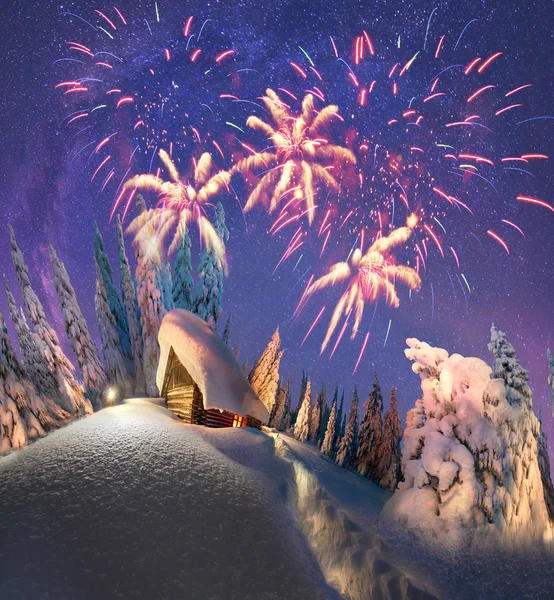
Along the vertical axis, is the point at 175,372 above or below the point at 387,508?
above

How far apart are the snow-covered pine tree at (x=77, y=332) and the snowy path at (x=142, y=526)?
46.6 ft

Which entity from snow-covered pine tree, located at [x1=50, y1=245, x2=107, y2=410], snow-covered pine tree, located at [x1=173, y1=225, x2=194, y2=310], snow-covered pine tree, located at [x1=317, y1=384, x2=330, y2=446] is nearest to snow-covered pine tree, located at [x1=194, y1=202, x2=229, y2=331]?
snow-covered pine tree, located at [x1=173, y1=225, x2=194, y2=310]

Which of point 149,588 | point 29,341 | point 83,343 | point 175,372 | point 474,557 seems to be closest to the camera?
point 149,588

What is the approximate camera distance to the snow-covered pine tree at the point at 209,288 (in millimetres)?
28781

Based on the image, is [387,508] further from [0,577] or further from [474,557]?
[0,577]

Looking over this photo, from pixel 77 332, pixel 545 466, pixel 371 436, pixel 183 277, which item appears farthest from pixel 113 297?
pixel 545 466

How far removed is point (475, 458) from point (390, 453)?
54.8ft

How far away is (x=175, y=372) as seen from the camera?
1638cm

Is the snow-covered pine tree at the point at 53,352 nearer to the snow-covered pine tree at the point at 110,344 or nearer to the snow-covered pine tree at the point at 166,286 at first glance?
the snow-covered pine tree at the point at 110,344

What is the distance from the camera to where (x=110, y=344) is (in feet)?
78.8

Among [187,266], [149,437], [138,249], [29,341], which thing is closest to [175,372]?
[29,341]

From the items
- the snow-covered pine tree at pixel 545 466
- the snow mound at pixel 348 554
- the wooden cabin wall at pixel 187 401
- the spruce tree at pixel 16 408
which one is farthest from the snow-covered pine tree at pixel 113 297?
the snow-covered pine tree at pixel 545 466

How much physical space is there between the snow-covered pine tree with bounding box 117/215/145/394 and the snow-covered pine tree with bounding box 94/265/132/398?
844 millimetres

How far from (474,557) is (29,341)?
17427mm
